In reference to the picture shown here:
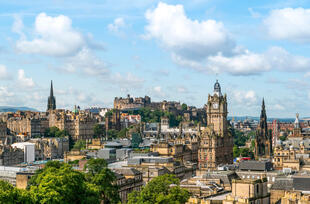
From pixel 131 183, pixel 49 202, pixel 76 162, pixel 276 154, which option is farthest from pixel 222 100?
pixel 49 202

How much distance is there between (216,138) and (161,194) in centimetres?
7623

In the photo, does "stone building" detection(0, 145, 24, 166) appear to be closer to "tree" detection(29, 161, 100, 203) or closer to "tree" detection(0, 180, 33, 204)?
"tree" detection(29, 161, 100, 203)

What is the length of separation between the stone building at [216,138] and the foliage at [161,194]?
66260mm

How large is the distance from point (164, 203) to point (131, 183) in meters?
25.5

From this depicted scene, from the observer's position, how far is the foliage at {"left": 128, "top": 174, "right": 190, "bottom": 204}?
72.7 m

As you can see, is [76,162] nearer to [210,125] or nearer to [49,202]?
[210,125]

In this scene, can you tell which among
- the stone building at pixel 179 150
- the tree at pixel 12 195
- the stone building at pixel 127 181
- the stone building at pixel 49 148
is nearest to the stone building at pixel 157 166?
the stone building at pixel 127 181

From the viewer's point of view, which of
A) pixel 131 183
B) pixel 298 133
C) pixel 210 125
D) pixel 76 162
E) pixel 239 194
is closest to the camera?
pixel 239 194

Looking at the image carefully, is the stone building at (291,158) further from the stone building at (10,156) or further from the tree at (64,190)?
the stone building at (10,156)

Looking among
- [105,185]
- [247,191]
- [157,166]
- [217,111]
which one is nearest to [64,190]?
[105,185]

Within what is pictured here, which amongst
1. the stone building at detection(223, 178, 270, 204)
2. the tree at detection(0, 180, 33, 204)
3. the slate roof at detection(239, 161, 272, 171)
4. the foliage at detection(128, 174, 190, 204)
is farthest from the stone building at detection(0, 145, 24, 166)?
the stone building at detection(223, 178, 270, 204)

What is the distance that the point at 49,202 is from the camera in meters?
67.5

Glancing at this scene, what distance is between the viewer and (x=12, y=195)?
61906mm

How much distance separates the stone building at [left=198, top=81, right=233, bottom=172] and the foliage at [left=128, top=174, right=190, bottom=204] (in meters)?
66.3
